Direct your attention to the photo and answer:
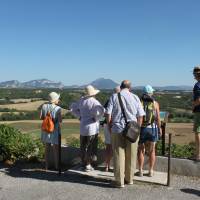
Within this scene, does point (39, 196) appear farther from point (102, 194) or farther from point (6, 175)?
point (6, 175)

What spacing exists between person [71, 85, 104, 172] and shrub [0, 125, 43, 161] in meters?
1.79

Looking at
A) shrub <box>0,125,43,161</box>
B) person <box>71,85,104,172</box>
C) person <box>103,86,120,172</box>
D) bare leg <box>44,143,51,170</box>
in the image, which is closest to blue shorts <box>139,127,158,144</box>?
person <box>103,86,120,172</box>

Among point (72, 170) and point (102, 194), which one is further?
point (72, 170)

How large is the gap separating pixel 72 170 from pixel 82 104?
1315 mm

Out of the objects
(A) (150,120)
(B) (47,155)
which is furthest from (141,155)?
(B) (47,155)

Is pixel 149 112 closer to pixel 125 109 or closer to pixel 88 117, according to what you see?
pixel 125 109

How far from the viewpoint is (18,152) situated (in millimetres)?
8055

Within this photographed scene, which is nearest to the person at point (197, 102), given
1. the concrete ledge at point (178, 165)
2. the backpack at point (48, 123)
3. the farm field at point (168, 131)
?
the concrete ledge at point (178, 165)

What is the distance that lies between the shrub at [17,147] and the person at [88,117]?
70.4 inches

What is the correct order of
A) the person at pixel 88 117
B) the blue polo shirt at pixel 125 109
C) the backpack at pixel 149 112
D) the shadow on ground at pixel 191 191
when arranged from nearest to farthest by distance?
the shadow on ground at pixel 191 191 < the blue polo shirt at pixel 125 109 < the backpack at pixel 149 112 < the person at pixel 88 117

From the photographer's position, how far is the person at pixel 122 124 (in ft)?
19.5

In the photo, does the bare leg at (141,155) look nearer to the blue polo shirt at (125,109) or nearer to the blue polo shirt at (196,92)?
the blue polo shirt at (125,109)

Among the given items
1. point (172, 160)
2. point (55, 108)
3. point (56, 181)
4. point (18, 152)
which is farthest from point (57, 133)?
point (172, 160)

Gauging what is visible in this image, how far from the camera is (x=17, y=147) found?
8055mm
